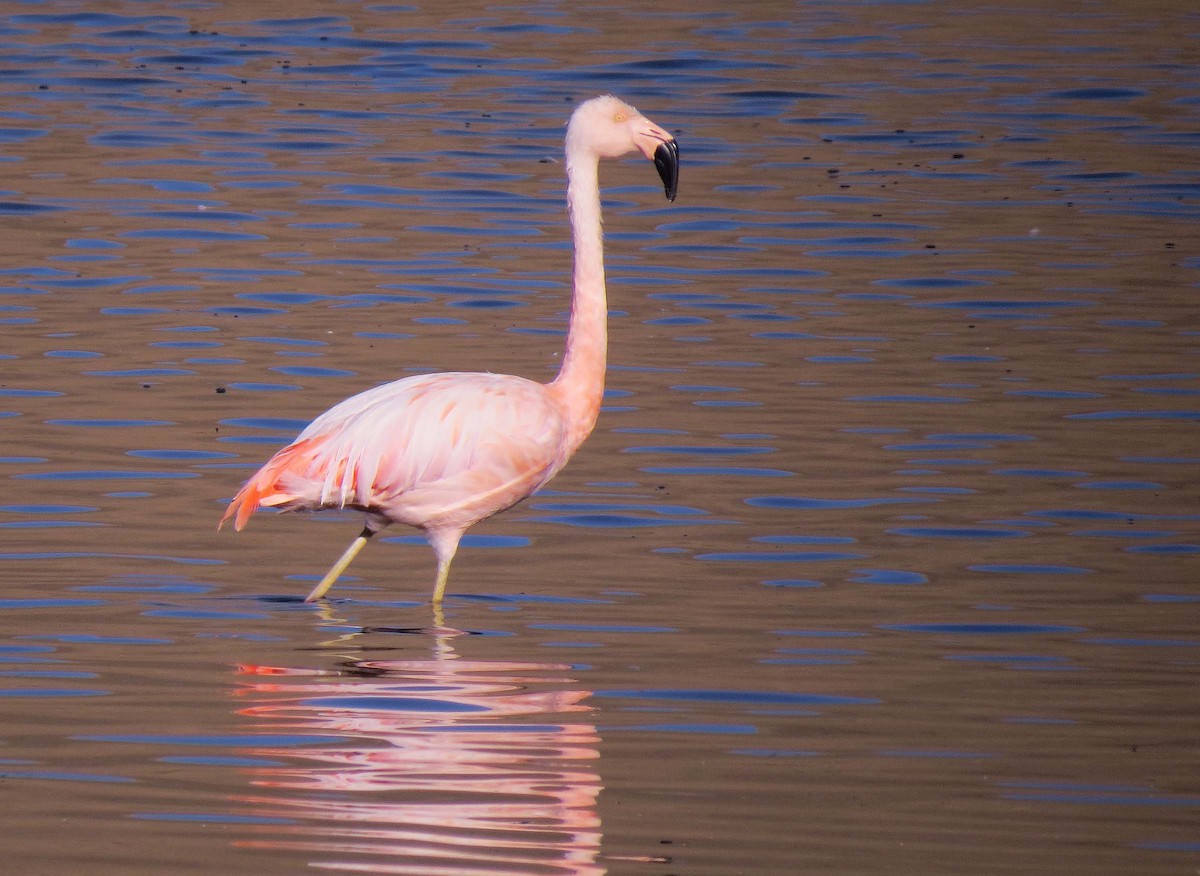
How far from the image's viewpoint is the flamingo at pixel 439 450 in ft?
23.4

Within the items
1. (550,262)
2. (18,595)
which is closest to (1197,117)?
(550,262)

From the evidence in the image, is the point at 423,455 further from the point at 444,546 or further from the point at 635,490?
the point at 635,490

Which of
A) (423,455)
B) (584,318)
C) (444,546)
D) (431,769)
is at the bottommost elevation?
(431,769)

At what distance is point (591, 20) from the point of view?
23672 mm

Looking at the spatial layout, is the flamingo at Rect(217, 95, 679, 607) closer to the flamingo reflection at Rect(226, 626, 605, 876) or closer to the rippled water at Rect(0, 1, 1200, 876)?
the rippled water at Rect(0, 1, 1200, 876)

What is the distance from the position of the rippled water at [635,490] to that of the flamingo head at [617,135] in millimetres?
1461

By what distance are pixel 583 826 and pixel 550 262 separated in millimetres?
8860

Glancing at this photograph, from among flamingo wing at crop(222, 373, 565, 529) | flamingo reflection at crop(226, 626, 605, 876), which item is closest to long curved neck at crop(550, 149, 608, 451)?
flamingo wing at crop(222, 373, 565, 529)

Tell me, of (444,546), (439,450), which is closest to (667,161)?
(439,450)

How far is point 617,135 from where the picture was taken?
778 centimetres

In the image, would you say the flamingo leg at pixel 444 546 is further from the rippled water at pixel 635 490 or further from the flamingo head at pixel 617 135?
the flamingo head at pixel 617 135

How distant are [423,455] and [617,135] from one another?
1.51 m

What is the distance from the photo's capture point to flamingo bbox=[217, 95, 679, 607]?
281 inches

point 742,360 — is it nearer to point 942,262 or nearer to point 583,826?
point 942,262
